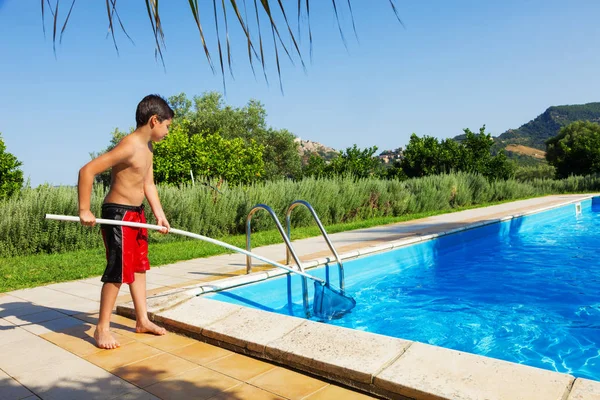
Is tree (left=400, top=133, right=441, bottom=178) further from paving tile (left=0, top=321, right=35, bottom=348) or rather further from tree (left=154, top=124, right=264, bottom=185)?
paving tile (left=0, top=321, right=35, bottom=348)

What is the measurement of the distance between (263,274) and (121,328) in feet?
5.62

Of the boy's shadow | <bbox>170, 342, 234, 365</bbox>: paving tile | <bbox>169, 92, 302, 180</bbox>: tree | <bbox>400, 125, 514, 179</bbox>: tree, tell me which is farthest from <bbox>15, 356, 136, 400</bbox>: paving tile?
<bbox>169, 92, 302, 180</bbox>: tree

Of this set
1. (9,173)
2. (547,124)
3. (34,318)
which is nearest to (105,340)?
(34,318)

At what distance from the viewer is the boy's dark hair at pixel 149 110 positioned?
316cm

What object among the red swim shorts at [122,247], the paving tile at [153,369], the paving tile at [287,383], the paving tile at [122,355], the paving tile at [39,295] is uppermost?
the red swim shorts at [122,247]

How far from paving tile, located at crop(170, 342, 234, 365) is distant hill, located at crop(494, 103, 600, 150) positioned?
64.4 metres

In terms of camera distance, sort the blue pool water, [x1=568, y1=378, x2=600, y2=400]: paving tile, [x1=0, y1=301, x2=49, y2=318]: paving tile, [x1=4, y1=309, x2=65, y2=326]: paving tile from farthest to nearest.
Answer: the blue pool water → [x1=0, y1=301, x2=49, y2=318]: paving tile → [x1=4, y1=309, x2=65, y2=326]: paving tile → [x1=568, y1=378, x2=600, y2=400]: paving tile

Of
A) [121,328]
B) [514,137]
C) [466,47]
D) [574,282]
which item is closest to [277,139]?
[466,47]

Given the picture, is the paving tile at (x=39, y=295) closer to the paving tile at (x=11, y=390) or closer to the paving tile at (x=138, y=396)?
the paving tile at (x=11, y=390)

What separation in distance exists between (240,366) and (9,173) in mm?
9294

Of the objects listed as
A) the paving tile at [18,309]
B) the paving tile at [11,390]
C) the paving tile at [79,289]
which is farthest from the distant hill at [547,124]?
the paving tile at [11,390]

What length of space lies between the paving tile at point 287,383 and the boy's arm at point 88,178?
52.7 inches

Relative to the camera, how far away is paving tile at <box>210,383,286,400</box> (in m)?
2.25

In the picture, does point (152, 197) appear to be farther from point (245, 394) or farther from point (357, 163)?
point (357, 163)
